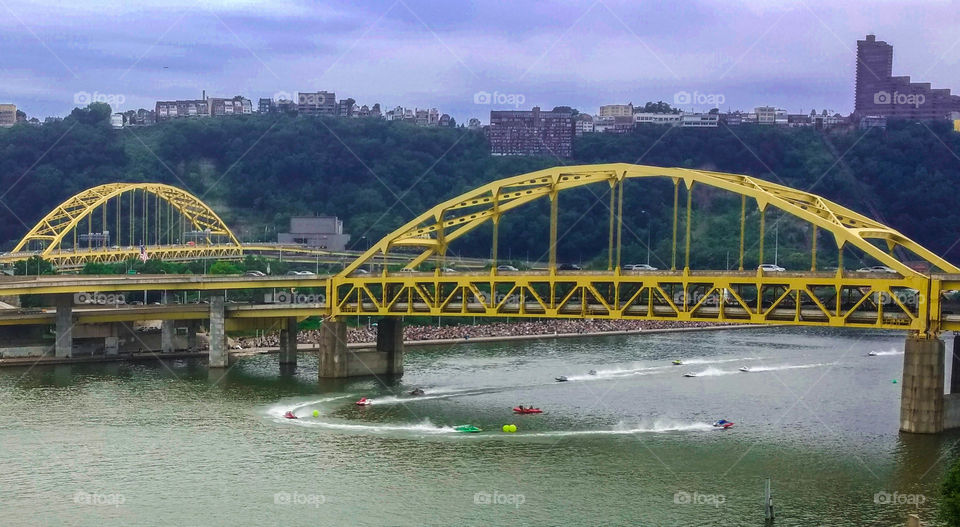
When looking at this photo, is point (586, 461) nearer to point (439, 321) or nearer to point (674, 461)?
point (674, 461)

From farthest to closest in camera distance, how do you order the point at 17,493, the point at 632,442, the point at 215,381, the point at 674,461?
the point at 215,381, the point at 632,442, the point at 674,461, the point at 17,493

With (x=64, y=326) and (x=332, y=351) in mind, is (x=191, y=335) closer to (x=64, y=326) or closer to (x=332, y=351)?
(x=64, y=326)

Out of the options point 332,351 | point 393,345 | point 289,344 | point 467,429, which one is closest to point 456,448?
point 467,429

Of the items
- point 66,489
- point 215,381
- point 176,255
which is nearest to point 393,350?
point 215,381

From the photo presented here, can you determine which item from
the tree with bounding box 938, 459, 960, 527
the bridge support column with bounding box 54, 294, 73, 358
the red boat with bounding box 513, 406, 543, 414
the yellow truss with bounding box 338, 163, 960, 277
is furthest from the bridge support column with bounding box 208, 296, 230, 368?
the tree with bounding box 938, 459, 960, 527

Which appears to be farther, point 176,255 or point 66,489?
point 176,255

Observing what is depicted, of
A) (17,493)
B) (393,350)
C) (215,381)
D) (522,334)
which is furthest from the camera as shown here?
(522,334)

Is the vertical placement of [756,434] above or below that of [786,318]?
below
